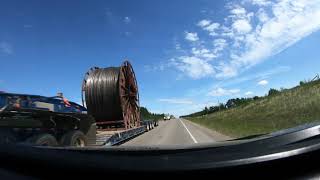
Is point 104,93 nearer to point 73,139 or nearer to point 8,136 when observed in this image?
point 73,139

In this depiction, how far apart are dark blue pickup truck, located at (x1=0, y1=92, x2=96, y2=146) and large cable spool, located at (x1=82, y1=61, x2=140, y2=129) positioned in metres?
8.31

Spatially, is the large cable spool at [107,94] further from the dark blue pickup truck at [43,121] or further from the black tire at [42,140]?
the black tire at [42,140]

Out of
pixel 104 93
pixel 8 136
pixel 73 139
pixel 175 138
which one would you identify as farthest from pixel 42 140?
pixel 175 138

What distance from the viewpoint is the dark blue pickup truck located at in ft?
29.6

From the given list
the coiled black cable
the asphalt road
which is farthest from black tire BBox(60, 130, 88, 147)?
the coiled black cable

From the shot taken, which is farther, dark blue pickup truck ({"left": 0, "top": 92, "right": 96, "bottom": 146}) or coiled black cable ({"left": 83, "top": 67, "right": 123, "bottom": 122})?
coiled black cable ({"left": 83, "top": 67, "right": 123, "bottom": 122})

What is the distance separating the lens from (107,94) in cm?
2144

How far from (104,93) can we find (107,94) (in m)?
0.16

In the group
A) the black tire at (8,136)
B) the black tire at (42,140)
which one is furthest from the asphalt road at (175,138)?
the black tire at (8,136)

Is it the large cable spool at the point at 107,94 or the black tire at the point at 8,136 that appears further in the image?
the large cable spool at the point at 107,94

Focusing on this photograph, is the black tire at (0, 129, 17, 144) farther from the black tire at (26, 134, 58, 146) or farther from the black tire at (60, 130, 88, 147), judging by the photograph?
the black tire at (60, 130, 88, 147)

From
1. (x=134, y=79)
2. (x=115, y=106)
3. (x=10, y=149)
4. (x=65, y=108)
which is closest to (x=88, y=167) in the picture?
(x=10, y=149)

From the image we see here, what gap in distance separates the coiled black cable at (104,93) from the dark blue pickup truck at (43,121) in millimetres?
8282

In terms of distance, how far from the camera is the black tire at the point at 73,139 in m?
10.4
